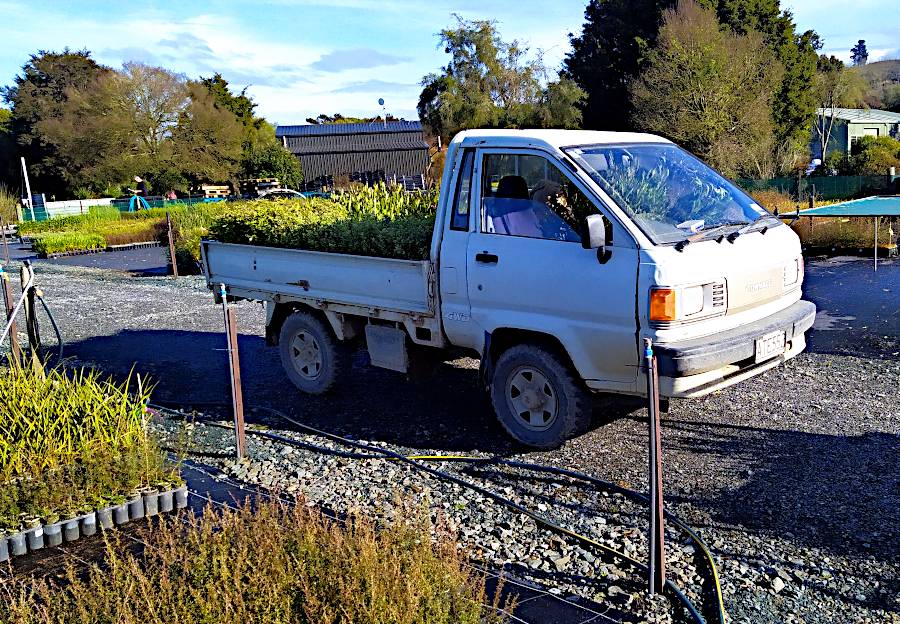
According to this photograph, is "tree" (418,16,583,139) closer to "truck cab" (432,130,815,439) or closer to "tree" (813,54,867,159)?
Result: "tree" (813,54,867,159)

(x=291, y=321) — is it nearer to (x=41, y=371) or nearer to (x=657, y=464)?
(x=41, y=371)

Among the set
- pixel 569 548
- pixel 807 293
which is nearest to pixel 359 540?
pixel 569 548

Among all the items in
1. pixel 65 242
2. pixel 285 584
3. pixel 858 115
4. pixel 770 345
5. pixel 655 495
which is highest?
pixel 858 115

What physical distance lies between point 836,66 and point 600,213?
2212 inches

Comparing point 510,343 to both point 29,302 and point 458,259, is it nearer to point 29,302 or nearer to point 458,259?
point 458,259

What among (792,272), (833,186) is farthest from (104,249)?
(833,186)

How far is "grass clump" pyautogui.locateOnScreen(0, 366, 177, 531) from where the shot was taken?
5090 millimetres

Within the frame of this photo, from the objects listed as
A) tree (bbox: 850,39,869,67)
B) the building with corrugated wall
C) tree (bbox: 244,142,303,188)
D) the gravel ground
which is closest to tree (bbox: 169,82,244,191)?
tree (bbox: 244,142,303,188)

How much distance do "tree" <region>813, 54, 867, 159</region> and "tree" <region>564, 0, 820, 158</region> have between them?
3.24m

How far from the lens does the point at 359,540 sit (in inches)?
148

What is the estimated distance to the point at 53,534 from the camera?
4.94 metres

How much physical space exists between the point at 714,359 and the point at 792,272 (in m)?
1.43

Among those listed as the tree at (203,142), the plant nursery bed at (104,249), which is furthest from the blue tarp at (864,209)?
the tree at (203,142)

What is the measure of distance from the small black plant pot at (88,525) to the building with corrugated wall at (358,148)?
50766 mm
